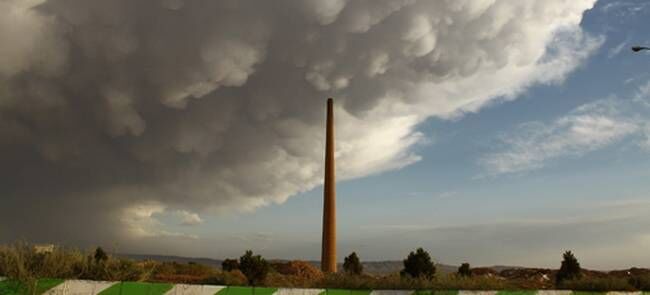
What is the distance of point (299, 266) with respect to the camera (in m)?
49.4

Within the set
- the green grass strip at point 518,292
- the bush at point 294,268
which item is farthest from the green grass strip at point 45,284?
the bush at point 294,268

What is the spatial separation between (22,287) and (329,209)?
53.6m

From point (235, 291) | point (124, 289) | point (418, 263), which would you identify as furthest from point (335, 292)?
point (418, 263)

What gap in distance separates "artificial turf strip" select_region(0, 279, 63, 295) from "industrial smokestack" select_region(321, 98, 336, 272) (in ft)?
169

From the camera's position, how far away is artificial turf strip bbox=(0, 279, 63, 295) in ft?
A: 23.8

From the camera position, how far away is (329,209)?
2383 inches

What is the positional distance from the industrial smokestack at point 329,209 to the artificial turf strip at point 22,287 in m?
51.5

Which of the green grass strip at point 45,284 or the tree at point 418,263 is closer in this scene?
the green grass strip at point 45,284

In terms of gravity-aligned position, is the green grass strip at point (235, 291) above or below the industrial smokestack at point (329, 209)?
below

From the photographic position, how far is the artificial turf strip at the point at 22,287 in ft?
23.8

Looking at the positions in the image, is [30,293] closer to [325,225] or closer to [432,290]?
[432,290]

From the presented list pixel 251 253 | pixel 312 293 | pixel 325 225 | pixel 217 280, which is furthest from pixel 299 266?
pixel 312 293

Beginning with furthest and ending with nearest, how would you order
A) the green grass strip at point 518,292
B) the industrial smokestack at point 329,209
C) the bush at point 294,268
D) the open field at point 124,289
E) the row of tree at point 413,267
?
the industrial smokestack at point 329,209
the bush at point 294,268
the row of tree at point 413,267
the green grass strip at point 518,292
the open field at point 124,289

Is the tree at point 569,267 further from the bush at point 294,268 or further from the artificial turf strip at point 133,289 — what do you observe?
the artificial turf strip at point 133,289
